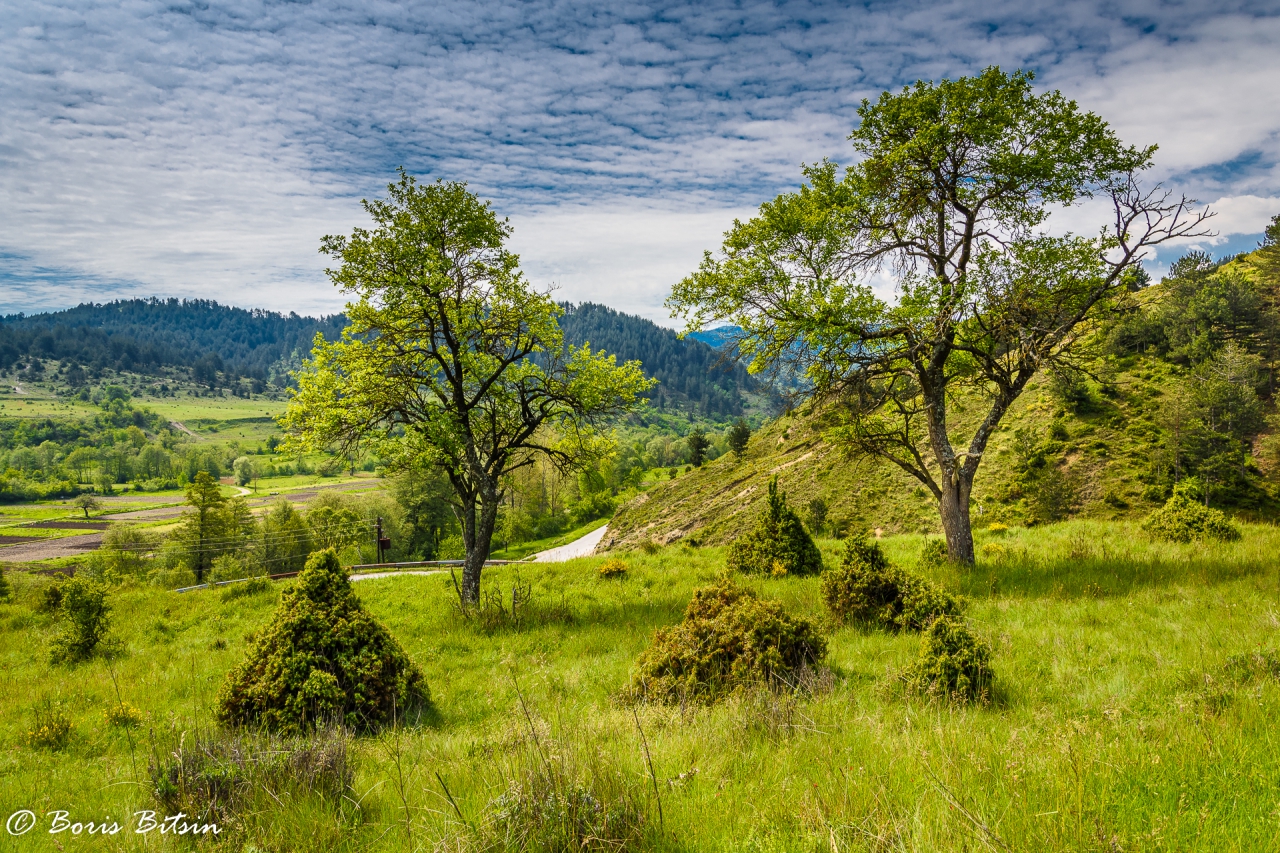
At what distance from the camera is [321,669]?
24.9ft

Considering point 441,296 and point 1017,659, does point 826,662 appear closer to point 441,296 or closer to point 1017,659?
point 1017,659

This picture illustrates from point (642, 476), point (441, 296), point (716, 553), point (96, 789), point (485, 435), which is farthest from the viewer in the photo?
point (642, 476)

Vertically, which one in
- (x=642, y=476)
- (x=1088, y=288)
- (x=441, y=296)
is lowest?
(x=642, y=476)

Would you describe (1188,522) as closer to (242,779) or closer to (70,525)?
(242,779)

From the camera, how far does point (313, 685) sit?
7.20 meters

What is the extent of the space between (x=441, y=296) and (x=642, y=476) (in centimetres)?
11601

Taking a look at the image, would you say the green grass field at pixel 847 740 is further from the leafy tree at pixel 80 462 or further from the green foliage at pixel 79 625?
the leafy tree at pixel 80 462

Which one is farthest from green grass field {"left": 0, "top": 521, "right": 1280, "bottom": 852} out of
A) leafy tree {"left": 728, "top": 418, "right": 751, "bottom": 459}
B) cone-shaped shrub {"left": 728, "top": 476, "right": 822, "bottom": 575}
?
leafy tree {"left": 728, "top": 418, "right": 751, "bottom": 459}

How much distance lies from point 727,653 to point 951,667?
281 cm

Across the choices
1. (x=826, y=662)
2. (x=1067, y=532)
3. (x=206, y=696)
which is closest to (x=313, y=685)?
(x=206, y=696)

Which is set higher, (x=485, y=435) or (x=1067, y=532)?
(x=485, y=435)

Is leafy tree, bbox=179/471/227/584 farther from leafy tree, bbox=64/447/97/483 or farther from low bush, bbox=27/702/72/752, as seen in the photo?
leafy tree, bbox=64/447/97/483

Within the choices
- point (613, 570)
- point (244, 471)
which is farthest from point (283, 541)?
point (244, 471)

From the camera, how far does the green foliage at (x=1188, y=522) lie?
1355 cm
